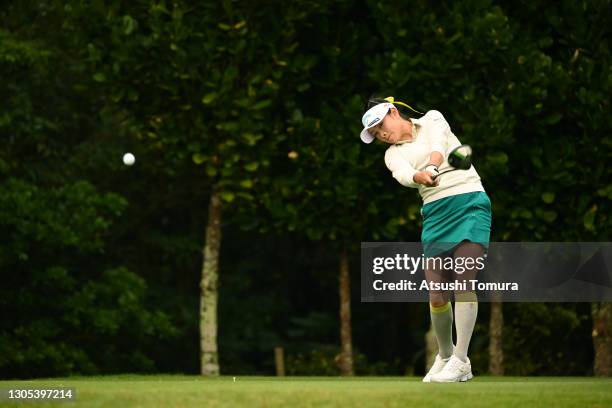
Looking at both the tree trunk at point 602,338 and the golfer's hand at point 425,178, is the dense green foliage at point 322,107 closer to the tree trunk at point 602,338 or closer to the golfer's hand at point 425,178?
the tree trunk at point 602,338

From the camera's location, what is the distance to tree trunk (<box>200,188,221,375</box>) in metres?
19.2

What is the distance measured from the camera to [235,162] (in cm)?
1733

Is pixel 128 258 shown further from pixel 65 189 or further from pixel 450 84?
pixel 450 84

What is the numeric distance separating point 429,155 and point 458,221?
0.59m

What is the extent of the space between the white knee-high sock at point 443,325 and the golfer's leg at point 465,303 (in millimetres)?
214

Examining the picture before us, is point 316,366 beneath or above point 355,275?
beneath

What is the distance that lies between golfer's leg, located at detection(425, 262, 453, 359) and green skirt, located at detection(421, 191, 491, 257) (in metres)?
0.20

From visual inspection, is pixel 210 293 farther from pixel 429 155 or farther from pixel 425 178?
pixel 425 178

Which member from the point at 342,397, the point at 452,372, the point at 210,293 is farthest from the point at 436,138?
the point at 210,293

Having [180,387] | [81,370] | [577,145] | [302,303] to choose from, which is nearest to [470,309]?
[180,387]

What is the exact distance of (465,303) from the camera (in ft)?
35.2

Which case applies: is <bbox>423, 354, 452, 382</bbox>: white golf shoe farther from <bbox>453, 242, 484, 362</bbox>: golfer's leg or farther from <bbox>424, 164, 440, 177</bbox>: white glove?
<bbox>424, 164, 440, 177</bbox>: white glove

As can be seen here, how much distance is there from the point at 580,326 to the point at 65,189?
906 centimetres

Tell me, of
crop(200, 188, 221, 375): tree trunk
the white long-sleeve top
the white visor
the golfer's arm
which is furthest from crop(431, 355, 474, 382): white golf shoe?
crop(200, 188, 221, 375): tree trunk
